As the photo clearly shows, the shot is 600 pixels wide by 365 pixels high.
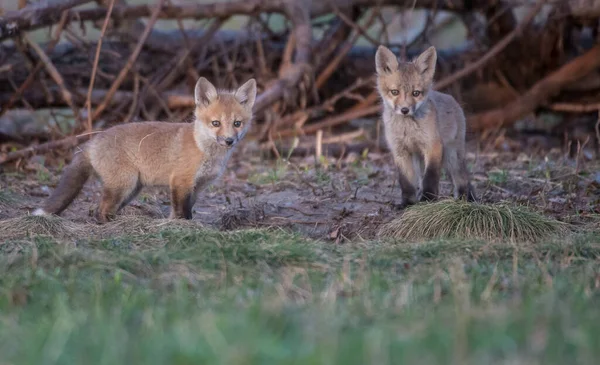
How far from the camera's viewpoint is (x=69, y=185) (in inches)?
272

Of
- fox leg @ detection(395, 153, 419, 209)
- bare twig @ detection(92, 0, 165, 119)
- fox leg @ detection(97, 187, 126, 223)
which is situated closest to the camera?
fox leg @ detection(97, 187, 126, 223)

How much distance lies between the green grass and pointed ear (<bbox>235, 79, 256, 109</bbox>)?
5.85 feet

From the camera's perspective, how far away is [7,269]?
4645mm

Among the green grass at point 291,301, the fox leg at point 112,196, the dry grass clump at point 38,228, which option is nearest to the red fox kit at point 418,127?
the green grass at point 291,301

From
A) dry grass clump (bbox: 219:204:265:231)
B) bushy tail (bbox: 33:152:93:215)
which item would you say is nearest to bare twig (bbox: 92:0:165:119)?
bushy tail (bbox: 33:152:93:215)

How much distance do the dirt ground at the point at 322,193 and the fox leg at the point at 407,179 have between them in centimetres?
18

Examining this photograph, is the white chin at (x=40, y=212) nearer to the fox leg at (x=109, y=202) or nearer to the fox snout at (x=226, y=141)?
the fox leg at (x=109, y=202)

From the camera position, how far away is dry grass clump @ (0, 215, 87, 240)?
19.3 feet

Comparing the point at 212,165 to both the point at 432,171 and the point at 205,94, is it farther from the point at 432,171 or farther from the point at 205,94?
the point at 432,171

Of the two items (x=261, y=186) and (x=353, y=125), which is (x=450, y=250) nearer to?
(x=261, y=186)

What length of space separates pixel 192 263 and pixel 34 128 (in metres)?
8.01

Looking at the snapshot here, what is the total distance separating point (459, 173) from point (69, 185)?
11.7 ft

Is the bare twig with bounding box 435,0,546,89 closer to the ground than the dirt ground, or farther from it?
farther from it

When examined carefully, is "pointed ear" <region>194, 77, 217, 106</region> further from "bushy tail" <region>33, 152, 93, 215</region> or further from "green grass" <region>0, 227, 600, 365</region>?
"green grass" <region>0, 227, 600, 365</region>
